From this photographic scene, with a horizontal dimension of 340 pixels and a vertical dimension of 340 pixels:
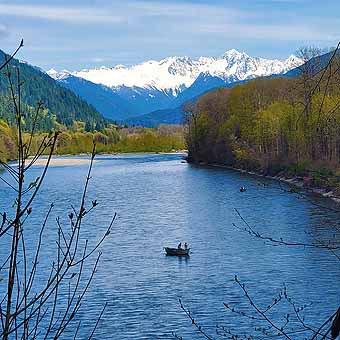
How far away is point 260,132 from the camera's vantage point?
201ft

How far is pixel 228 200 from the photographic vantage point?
129 feet

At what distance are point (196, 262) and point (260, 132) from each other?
39713 mm

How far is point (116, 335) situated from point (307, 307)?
4.82 metres

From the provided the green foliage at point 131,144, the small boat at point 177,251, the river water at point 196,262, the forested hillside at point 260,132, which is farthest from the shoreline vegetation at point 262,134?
the green foliage at point 131,144

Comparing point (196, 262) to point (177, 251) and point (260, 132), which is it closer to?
point (177, 251)

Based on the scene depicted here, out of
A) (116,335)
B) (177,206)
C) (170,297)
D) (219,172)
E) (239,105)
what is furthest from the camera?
(239,105)

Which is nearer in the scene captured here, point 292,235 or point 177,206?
point 292,235

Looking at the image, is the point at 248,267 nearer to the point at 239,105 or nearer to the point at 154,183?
the point at 154,183

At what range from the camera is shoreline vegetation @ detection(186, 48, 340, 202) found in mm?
46594

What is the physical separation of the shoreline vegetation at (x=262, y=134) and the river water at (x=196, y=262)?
5.93 m

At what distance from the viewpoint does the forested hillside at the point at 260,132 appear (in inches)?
1884

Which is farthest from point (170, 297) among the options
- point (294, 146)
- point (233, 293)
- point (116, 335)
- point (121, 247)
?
point (294, 146)

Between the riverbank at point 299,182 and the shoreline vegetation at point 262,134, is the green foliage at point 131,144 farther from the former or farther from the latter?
the riverbank at point 299,182

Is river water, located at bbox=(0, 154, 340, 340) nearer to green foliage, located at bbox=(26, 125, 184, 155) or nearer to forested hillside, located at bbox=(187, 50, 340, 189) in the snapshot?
forested hillside, located at bbox=(187, 50, 340, 189)
